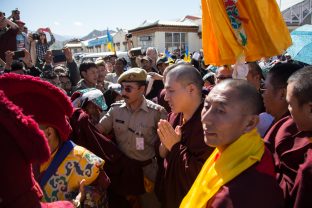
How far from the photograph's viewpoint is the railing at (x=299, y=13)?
68.5 feet

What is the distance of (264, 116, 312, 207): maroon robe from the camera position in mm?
1545

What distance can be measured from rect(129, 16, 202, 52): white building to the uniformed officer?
21.2m

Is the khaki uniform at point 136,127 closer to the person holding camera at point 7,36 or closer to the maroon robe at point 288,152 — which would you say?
the maroon robe at point 288,152

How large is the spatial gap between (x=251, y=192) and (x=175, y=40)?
81.9ft

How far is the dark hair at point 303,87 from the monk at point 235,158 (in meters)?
0.23

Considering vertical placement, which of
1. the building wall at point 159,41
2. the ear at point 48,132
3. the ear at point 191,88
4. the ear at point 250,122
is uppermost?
the building wall at point 159,41

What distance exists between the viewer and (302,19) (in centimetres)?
2105

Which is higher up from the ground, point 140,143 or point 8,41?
point 8,41

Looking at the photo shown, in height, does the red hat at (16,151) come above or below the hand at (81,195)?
above

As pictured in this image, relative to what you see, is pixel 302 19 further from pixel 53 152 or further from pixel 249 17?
pixel 53 152

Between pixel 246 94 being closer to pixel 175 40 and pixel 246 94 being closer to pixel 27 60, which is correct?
pixel 27 60

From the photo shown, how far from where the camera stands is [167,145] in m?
2.29

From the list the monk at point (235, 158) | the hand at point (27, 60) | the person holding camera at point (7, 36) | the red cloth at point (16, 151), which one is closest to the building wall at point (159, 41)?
the person holding camera at point (7, 36)

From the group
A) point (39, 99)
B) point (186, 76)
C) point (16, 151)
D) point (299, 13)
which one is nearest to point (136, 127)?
point (186, 76)
